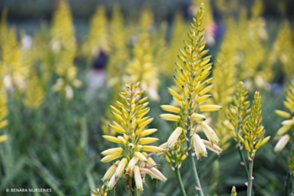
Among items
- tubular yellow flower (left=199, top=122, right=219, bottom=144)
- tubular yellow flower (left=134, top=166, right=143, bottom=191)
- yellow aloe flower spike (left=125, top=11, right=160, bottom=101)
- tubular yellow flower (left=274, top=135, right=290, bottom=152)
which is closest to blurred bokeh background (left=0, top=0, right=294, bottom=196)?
yellow aloe flower spike (left=125, top=11, right=160, bottom=101)

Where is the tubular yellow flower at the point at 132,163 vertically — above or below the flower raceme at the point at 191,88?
below

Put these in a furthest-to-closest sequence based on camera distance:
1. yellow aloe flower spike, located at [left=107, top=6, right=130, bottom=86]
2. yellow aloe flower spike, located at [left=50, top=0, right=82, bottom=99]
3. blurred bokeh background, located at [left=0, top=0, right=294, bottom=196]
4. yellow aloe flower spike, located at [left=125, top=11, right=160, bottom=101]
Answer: yellow aloe flower spike, located at [left=107, top=6, right=130, bottom=86], yellow aloe flower spike, located at [left=50, top=0, right=82, bottom=99], yellow aloe flower spike, located at [left=125, top=11, right=160, bottom=101], blurred bokeh background, located at [left=0, top=0, right=294, bottom=196]

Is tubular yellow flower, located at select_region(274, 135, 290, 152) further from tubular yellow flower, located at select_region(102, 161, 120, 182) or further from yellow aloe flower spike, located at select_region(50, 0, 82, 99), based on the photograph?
yellow aloe flower spike, located at select_region(50, 0, 82, 99)

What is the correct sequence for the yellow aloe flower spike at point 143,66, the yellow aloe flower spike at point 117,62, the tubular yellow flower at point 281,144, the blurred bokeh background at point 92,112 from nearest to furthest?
1. the tubular yellow flower at point 281,144
2. the blurred bokeh background at point 92,112
3. the yellow aloe flower spike at point 143,66
4. the yellow aloe flower spike at point 117,62

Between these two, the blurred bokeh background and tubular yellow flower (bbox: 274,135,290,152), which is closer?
tubular yellow flower (bbox: 274,135,290,152)

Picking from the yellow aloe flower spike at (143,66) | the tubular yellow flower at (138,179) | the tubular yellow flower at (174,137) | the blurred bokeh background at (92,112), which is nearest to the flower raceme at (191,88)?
the tubular yellow flower at (174,137)

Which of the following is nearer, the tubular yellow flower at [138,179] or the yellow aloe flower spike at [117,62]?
the tubular yellow flower at [138,179]

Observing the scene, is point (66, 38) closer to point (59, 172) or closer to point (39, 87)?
point (39, 87)

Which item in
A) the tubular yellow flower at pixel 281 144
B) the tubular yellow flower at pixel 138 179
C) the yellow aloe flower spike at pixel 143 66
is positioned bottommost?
the tubular yellow flower at pixel 281 144

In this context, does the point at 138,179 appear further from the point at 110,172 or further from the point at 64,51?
the point at 64,51

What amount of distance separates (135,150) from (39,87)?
1875 mm

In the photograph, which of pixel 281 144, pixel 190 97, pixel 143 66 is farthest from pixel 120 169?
pixel 143 66

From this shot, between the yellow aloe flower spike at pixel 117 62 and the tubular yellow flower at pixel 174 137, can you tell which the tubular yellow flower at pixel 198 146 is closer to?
the tubular yellow flower at pixel 174 137

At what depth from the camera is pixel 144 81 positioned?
87.8 inches
